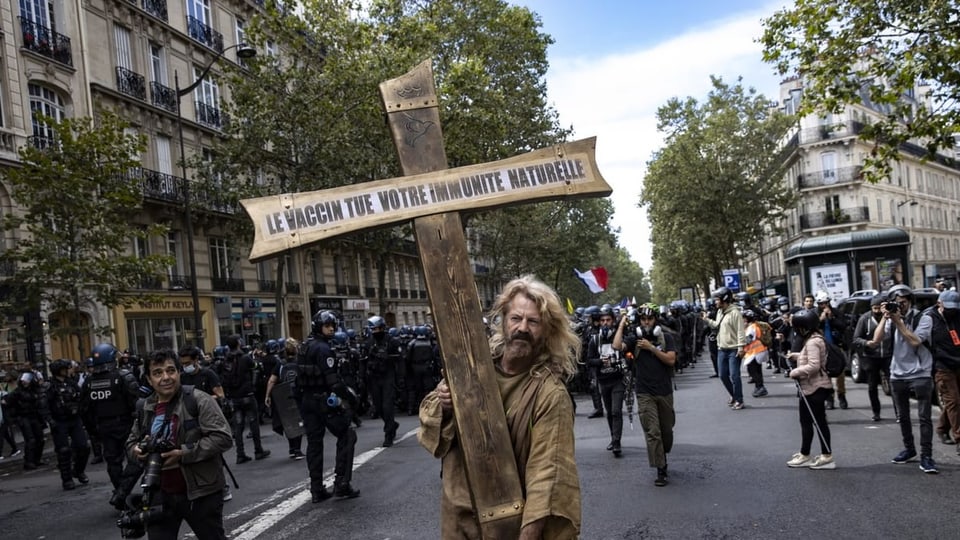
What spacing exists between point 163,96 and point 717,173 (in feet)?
106

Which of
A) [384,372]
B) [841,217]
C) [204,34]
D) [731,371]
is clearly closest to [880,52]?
[731,371]

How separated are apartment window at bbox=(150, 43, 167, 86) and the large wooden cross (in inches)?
1046

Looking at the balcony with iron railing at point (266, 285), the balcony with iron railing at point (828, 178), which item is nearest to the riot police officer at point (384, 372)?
the balcony with iron railing at point (266, 285)

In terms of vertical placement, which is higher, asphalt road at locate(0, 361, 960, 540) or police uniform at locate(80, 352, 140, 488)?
police uniform at locate(80, 352, 140, 488)

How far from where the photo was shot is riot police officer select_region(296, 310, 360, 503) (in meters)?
7.44

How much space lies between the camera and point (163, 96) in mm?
26672

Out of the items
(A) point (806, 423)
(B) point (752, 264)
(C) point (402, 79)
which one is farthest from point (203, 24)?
(B) point (752, 264)

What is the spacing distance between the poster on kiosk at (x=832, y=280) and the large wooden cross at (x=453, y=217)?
59.9 feet

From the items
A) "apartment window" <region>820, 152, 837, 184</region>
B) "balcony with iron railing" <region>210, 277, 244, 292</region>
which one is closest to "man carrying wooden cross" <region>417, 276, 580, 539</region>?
"balcony with iron railing" <region>210, 277, 244, 292</region>

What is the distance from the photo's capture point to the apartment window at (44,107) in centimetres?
2092

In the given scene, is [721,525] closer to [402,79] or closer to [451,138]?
[402,79]

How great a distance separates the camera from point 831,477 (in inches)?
286

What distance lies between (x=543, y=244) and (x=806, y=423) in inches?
1593

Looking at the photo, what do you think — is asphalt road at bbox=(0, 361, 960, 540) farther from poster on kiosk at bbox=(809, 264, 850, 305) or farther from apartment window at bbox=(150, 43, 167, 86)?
apartment window at bbox=(150, 43, 167, 86)
